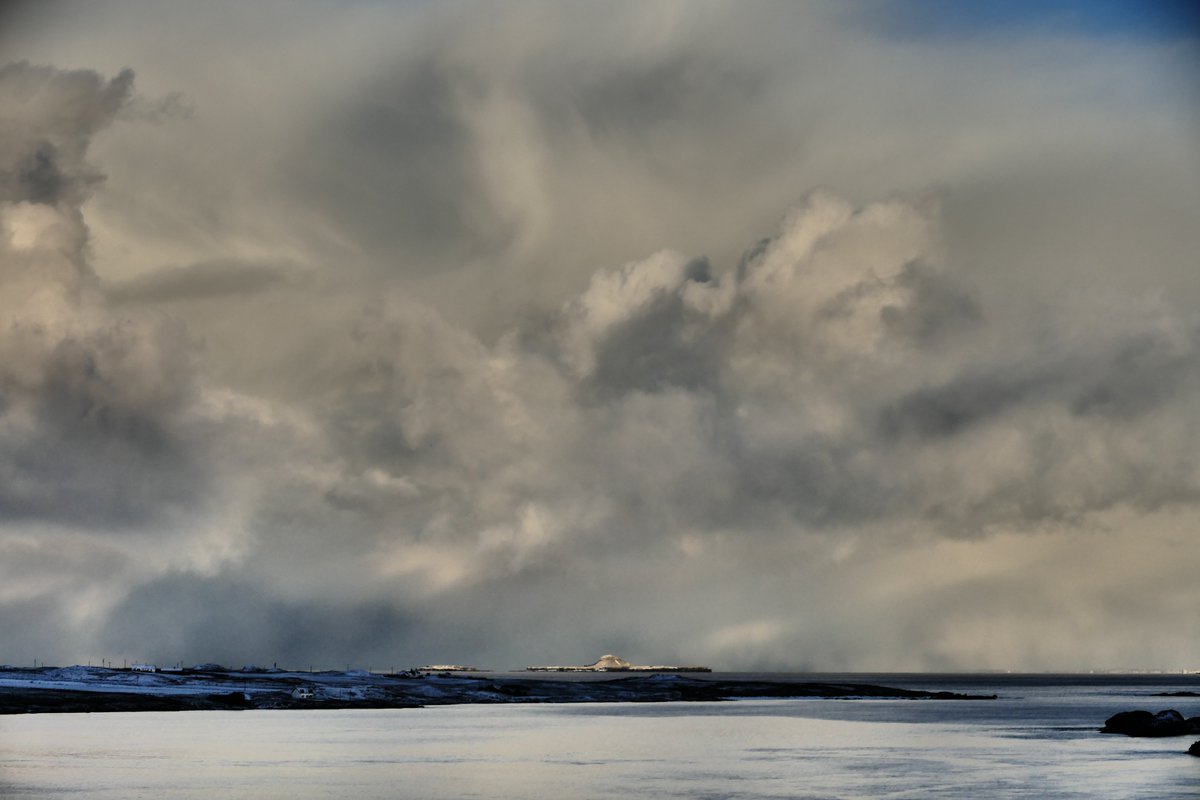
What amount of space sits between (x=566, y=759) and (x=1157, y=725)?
60.9 m

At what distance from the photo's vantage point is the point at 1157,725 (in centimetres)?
12712

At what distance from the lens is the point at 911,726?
146 metres

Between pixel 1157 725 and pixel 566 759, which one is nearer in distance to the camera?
pixel 566 759

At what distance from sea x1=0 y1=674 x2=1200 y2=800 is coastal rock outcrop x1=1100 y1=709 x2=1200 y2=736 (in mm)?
3823

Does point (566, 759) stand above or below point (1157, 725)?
below

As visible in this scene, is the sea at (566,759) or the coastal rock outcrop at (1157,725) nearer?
the sea at (566,759)

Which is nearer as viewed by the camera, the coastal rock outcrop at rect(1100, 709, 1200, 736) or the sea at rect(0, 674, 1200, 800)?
the sea at rect(0, 674, 1200, 800)

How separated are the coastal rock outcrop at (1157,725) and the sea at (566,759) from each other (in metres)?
3.82

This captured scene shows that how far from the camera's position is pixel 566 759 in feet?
312

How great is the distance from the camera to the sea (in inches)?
2933

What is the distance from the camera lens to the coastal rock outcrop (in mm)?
126312

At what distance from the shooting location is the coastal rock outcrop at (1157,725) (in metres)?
126

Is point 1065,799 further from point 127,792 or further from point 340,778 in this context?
point 127,792

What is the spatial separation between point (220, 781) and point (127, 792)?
702 cm
